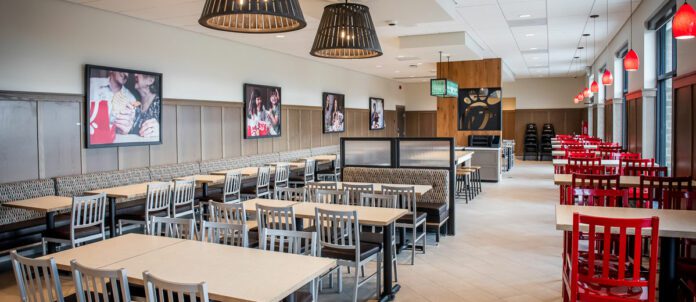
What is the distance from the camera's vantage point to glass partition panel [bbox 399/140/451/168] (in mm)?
6738

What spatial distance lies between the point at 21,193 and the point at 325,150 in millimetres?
8427

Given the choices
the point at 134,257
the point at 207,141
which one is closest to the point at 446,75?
the point at 207,141

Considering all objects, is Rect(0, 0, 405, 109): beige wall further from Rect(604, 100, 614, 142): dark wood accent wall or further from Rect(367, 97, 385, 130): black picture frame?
Rect(604, 100, 614, 142): dark wood accent wall

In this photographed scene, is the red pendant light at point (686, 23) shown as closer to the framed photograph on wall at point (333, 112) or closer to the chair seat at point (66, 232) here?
the chair seat at point (66, 232)

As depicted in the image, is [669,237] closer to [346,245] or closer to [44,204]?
[346,245]

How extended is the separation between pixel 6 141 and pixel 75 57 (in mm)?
1418

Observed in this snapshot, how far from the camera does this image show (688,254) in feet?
12.9

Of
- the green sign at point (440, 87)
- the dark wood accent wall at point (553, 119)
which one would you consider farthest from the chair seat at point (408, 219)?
the dark wood accent wall at point (553, 119)

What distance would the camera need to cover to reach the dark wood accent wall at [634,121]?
8.42m

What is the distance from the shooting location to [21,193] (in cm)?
588

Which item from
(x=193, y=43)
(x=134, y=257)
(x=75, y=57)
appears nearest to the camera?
(x=134, y=257)

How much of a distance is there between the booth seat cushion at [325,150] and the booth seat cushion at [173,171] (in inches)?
180

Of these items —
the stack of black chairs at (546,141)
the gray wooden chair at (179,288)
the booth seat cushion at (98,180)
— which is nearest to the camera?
the gray wooden chair at (179,288)

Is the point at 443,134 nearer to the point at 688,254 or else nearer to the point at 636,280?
the point at 688,254
